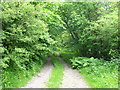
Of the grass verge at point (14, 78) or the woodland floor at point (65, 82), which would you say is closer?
the grass verge at point (14, 78)

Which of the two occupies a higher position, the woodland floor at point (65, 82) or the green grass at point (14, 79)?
the green grass at point (14, 79)

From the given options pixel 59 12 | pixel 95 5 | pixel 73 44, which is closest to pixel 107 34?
pixel 95 5

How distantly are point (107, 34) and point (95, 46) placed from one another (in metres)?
2.73

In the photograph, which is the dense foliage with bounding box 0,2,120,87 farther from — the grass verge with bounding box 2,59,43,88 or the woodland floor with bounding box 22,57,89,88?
the woodland floor with bounding box 22,57,89,88

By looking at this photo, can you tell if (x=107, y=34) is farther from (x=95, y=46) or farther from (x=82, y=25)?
(x=82, y=25)

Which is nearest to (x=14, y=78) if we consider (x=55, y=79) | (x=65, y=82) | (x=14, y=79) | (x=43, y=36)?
(x=14, y=79)

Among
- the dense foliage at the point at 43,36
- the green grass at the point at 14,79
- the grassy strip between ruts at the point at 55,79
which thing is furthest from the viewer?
the dense foliage at the point at 43,36

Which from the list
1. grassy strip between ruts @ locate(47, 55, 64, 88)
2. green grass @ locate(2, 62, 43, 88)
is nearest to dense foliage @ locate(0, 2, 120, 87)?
green grass @ locate(2, 62, 43, 88)

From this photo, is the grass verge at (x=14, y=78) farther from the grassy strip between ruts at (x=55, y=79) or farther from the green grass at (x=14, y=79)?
the grassy strip between ruts at (x=55, y=79)

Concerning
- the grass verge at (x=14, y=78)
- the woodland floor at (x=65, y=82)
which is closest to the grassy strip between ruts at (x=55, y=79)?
the woodland floor at (x=65, y=82)

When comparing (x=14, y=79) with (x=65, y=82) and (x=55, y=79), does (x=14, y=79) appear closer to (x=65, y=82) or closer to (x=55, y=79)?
(x=55, y=79)

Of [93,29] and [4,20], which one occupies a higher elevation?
[4,20]

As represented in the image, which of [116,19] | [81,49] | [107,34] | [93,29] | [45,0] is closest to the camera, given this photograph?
[116,19]

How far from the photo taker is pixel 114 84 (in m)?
6.09
